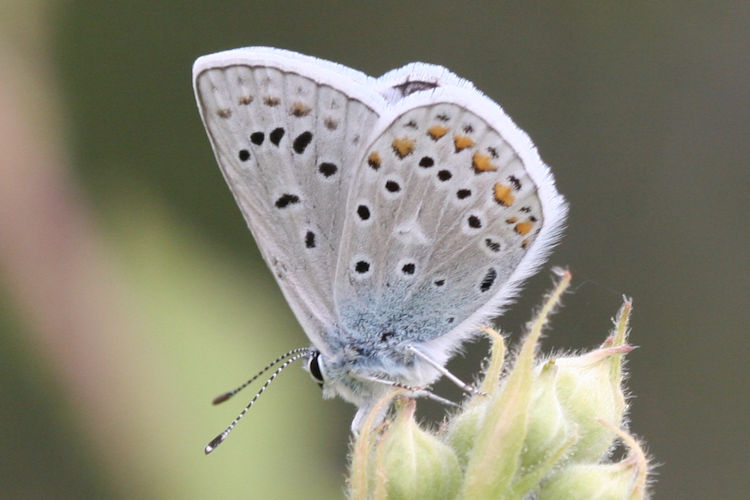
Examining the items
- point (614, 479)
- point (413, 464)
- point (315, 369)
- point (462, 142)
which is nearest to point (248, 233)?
point (315, 369)

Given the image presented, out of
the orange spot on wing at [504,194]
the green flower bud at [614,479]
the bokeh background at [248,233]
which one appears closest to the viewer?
the green flower bud at [614,479]

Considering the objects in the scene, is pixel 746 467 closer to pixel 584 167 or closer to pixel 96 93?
pixel 584 167

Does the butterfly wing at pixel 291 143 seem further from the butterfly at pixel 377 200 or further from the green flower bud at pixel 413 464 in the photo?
the green flower bud at pixel 413 464

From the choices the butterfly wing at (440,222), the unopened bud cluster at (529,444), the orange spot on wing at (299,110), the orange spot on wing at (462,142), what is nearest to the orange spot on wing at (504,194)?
the butterfly wing at (440,222)

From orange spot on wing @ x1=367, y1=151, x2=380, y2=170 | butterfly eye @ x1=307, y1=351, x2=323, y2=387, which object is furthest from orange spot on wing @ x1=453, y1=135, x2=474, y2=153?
butterfly eye @ x1=307, y1=351, x2=323, y2=387

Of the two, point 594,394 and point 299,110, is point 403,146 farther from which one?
point 594,394

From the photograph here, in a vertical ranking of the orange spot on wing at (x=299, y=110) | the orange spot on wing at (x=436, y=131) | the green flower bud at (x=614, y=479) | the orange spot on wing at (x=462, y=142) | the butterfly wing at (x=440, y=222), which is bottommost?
the green flower bud at (x=614, y=479)

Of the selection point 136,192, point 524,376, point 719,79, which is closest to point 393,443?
point 524,376

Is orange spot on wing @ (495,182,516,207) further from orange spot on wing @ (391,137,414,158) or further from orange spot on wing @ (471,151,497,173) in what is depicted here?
orange spot on wing @ (391,137,414,158)
